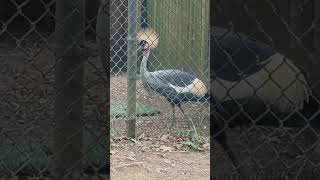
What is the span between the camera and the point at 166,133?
4.85 meters

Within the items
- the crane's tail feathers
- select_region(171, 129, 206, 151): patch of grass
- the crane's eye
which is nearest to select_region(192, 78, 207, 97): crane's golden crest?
select_region(171, 129, 206, 151): patch of grass

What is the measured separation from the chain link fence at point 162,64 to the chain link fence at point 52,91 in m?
1.76

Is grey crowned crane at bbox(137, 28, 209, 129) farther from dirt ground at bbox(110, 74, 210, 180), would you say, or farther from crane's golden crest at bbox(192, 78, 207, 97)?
dirt ground at bbox(110, 74, 210, 180)

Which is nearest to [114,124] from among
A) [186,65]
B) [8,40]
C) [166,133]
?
[166,133]

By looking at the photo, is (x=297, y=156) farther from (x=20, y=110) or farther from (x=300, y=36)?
(x=20, y=110)

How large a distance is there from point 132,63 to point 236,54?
2.02 metres

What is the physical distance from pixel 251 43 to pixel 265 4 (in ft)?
0.82

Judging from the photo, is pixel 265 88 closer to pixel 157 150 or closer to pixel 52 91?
pixel 52 91

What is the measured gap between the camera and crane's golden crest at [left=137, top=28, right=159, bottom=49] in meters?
5.02

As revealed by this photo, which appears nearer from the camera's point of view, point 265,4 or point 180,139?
point 265,4

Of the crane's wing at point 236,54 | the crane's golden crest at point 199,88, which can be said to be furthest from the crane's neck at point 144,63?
the crane's wing at point 236,54

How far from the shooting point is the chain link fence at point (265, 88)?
2279 millimetres

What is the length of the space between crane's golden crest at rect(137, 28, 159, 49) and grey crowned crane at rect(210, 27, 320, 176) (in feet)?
7.38

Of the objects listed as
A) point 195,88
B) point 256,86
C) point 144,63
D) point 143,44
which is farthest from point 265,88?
point 143,44
